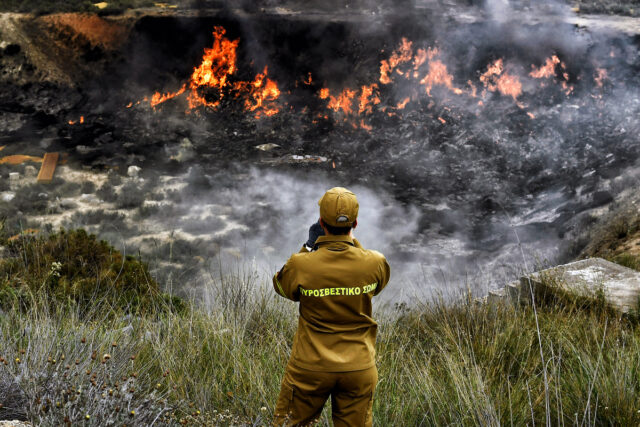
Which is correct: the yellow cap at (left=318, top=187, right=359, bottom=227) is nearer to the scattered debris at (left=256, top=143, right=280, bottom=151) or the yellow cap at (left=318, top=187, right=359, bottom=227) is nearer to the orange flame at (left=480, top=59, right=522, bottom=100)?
the scattered debris at (left=256, top=143, right=280, bottom=151)

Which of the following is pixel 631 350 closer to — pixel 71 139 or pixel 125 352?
pixel 125 352

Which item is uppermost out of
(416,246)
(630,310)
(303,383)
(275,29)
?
(275,29)

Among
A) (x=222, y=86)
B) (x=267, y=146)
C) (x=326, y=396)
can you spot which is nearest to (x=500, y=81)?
(x=267, y=146)

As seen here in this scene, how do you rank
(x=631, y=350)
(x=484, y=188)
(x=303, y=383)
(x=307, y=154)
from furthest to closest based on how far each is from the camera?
(x=307, y=154), (x=484, y=188), (x=631, y=350), (x=303, y=383)

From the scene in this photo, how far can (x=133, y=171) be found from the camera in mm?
11812

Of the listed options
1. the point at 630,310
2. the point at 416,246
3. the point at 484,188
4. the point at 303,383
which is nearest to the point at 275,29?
the point at 484,188

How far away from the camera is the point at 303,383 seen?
7.60ft

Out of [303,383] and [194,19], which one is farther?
[194,19]

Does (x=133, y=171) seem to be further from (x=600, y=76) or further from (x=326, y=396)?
(x=600, y=76)

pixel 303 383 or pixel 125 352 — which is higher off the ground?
pixel 303 383

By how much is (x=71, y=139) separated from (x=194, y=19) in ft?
17.0

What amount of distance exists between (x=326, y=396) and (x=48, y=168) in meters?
11.4

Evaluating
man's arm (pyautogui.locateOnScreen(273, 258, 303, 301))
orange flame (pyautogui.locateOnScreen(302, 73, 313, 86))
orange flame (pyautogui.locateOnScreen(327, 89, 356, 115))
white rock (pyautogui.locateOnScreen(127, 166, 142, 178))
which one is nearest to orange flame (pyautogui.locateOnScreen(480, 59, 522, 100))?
orange flame (pyautogui.locateOnScreen(327, 89, 356, 115))

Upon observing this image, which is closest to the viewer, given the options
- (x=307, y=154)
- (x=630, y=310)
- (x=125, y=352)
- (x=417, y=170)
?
(x=125, y=352)
